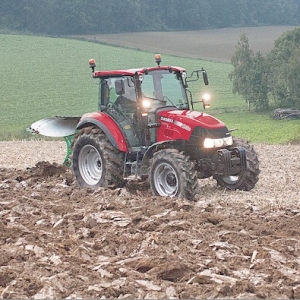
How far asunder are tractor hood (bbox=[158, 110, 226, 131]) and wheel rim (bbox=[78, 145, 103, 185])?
4.84 feet

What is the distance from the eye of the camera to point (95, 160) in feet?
37.3

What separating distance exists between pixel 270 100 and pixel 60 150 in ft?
108

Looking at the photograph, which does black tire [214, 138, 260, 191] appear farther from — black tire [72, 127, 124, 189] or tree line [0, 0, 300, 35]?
tree line [0, 0, 300, 35]

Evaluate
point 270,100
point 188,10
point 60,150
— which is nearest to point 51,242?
point 60,150

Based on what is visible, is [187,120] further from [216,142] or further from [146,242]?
[146,242]

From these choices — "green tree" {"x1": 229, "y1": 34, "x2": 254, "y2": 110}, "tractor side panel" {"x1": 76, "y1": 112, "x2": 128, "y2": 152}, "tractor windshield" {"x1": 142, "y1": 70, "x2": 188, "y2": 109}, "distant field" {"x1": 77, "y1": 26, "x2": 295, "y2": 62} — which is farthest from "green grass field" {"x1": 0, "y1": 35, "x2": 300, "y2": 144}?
"tractor windshield" {"x1": 142, "y1": 70, "x2": 188, "y2": 109}

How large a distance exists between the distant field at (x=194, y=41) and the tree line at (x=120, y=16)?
10.4ft

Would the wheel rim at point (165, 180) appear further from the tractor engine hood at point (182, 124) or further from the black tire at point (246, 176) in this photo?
the black tire at point (246, 176)

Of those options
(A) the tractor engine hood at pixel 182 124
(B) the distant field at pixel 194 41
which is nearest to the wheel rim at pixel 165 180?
(A) the tractor engine hood at pixel 182 124

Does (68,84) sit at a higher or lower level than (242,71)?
lower

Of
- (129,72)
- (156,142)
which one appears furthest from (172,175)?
(129,72)

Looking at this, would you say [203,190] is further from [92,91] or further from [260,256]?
[92,91]

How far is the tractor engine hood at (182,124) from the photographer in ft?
33.3

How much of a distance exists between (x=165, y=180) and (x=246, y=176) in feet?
4.44
